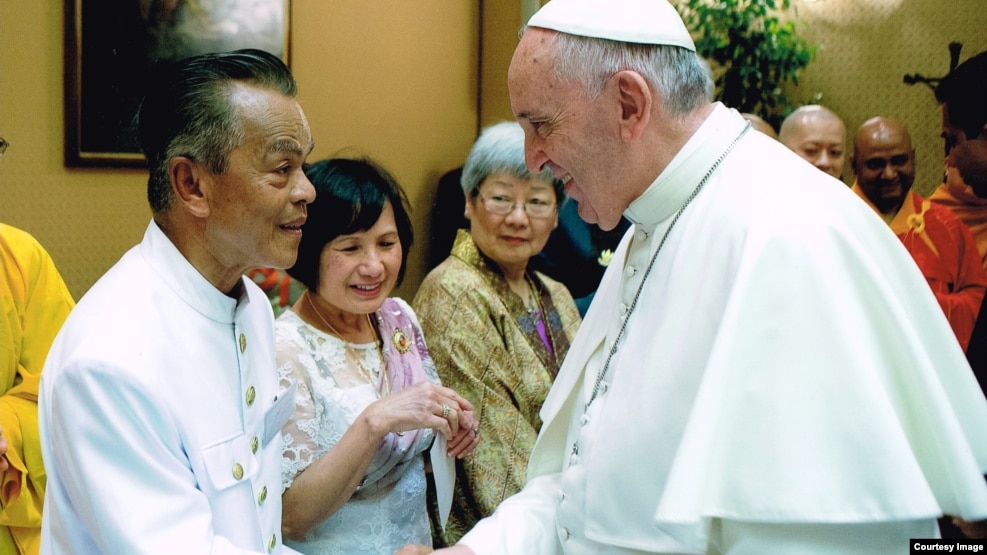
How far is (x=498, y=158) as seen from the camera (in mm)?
3414

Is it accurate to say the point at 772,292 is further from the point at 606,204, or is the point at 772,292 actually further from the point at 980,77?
the point at 980,77

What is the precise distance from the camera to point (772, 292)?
60.9 inches

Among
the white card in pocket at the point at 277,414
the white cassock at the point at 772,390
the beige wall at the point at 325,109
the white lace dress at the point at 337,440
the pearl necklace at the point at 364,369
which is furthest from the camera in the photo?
the beige wall at the point at 325,109

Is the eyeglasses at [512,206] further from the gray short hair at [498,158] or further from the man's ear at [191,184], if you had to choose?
the man's ear at [191,184]

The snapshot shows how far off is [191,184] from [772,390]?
3.65 feet

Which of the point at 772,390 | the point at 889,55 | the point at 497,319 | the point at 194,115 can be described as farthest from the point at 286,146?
the point at 889,55

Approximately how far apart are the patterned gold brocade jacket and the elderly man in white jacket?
1.16 m

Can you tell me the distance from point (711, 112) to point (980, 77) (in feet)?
5.03

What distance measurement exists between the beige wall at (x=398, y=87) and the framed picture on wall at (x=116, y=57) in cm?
4

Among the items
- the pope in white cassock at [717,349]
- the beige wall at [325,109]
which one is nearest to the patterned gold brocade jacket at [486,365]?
the beige wall at [325,109]

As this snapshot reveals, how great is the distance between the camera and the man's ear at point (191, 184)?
5.95 ft

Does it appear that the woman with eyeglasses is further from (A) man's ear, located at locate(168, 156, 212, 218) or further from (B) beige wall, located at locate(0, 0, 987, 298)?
(A) man's ear, located at locate(168, 156, 212, 218)

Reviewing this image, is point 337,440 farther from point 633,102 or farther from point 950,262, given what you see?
point 950,262

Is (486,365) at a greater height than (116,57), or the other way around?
(116,57)
